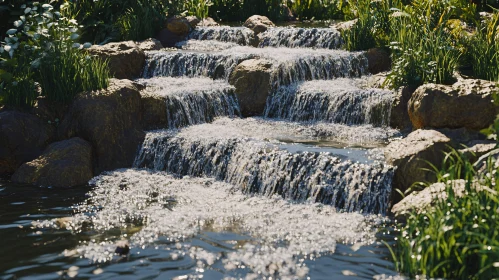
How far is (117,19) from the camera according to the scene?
16.4m

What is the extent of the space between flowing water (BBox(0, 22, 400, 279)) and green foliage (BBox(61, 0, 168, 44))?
1735 mm

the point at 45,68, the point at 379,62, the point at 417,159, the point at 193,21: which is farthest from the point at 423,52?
the point at 193,21

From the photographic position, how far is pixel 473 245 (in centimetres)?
579

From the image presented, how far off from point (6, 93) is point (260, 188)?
474 cm

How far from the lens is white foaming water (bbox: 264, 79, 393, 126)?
38.5 feet

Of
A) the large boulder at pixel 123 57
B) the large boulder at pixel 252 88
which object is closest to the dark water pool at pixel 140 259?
the large boulder at pixel 252 88

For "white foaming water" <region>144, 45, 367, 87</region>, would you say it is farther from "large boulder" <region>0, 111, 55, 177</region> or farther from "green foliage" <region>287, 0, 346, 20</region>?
"green foliage" <region>287, 0, 346, 20</region>

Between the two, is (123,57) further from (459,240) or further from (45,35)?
(459,240)

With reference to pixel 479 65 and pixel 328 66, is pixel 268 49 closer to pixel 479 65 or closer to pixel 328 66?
pixel 328 66

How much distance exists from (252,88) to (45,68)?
3.87 meters

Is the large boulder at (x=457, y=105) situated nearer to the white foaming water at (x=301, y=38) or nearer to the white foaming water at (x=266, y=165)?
the white foaming water at (x=266, y=165)

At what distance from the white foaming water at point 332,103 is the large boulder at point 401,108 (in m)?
0.12

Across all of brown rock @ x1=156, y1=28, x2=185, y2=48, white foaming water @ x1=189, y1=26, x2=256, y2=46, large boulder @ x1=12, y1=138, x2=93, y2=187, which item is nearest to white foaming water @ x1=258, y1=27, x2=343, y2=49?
white foaming water @ x1=189, y1=26, x2=256, y2=46

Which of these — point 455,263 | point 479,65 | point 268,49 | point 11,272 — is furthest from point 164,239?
point 268,49
